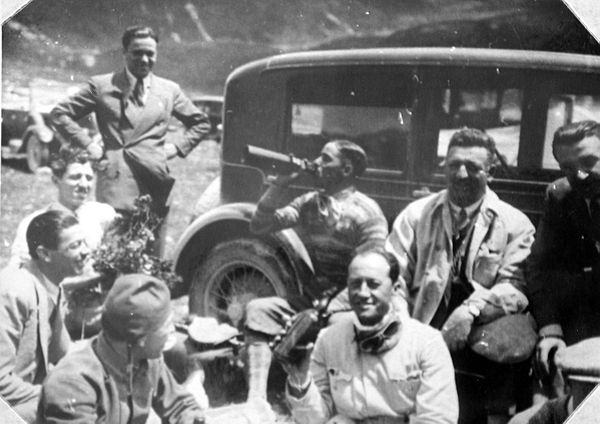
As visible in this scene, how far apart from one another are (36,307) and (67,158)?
87cm

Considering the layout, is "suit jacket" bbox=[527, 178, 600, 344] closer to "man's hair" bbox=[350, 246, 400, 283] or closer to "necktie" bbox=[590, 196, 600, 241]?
"necktie" bbox=[590, 196, 600, 241]

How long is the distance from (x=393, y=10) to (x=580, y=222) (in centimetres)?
152

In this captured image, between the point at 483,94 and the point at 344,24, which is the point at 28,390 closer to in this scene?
the point at 344,24

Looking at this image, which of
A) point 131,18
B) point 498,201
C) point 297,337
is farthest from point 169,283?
point 498,201

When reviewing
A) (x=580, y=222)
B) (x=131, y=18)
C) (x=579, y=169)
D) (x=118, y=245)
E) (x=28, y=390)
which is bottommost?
(x=28, y=390)

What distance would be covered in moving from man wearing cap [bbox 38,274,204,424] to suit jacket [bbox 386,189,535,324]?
4.41 feet

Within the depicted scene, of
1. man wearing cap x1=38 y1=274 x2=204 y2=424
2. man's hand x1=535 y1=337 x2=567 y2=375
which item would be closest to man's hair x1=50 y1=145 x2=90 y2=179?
man wearing cap x1=38 y1=274 x2=204 y2=424

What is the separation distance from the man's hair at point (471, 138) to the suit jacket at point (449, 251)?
25 centimetres

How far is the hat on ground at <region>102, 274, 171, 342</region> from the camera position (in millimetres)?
4723

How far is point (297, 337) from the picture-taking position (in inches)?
187

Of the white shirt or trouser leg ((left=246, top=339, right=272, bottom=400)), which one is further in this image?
the white shirt

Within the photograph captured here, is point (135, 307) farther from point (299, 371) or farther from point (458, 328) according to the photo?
point (458, 328)

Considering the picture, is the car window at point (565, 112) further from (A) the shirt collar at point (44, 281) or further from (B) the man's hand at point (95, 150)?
(A) the shirt collar at point (44, 281)

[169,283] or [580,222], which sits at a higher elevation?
[580,222]
